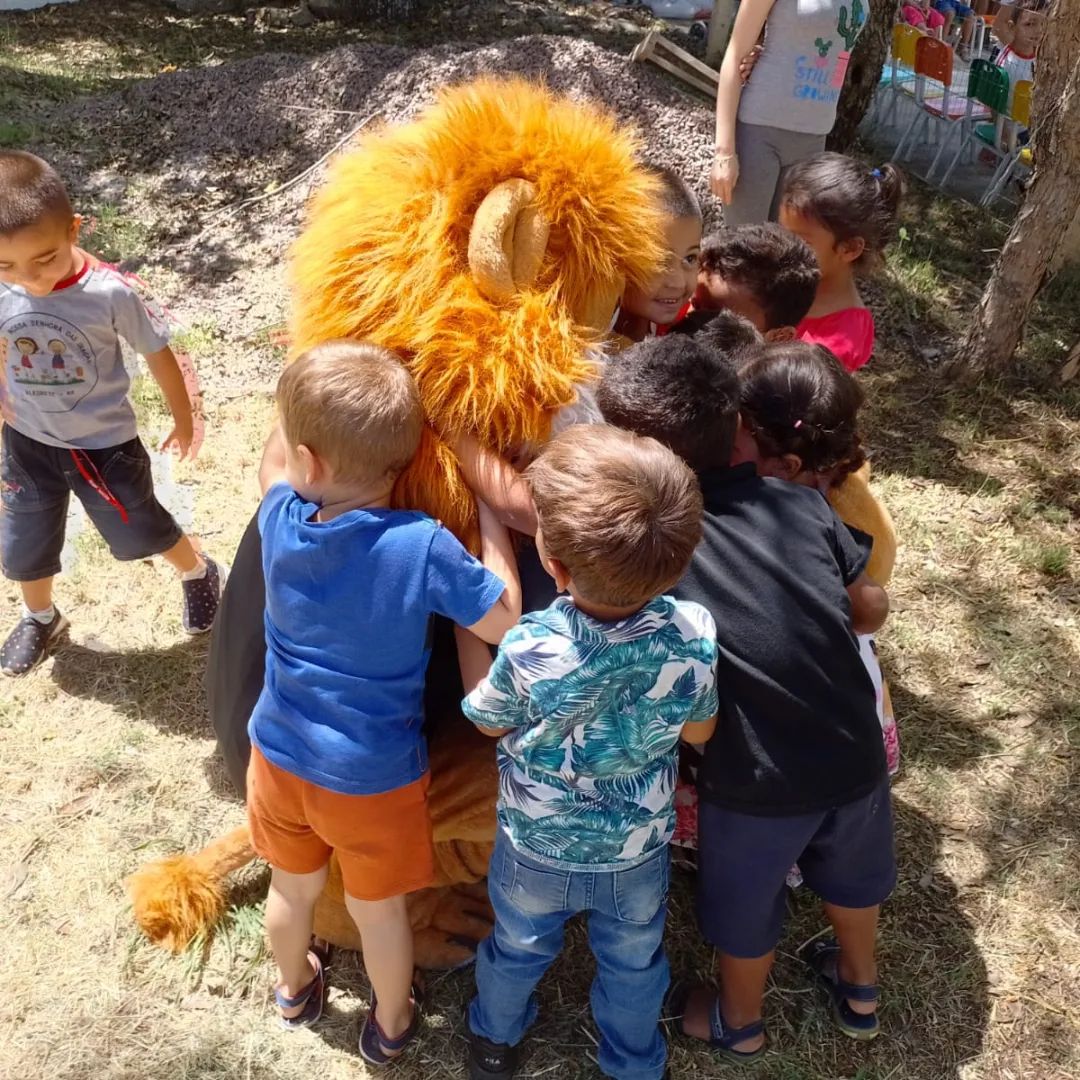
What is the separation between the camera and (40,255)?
8.63 ft

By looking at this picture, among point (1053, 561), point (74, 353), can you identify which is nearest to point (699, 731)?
point (74, 353)

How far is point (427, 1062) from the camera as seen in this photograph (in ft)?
7.38

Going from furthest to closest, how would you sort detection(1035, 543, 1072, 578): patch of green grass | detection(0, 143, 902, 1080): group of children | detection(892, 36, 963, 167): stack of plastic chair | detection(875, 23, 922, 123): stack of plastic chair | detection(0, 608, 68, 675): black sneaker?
detection(875, 23, 922, 123): stack of plastic chair, detection(892, 36, 963, 167): stack of plastic chair, detection(1035, 543, 1072, 578): patch of green grass, detection(0, 608, 68, 675): black sneaker, detection(0, 143, 902, 1080): group of children

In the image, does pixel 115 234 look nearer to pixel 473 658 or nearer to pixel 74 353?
pixel 74 353

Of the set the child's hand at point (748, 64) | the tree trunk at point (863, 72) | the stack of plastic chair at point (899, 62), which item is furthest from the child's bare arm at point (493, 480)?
the stack of plastic chair at point (899, 62)

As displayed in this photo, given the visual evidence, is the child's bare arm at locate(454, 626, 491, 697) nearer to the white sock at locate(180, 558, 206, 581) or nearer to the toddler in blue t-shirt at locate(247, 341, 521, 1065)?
the toddler in blue t-shirt at locate(247, 341, 521, 1065)

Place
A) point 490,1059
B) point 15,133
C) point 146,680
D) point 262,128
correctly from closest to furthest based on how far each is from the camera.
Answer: point 490,1059 → point 146,680 → point 262,128 → point 15,133

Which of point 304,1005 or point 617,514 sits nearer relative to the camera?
point 617,514

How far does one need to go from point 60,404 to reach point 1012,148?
271 inches

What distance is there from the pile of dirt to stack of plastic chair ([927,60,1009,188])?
2570mm


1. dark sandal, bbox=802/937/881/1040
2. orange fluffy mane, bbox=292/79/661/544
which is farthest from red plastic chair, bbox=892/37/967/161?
dark sandal, bbox=802/937/881/1040

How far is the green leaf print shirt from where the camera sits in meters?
1.72

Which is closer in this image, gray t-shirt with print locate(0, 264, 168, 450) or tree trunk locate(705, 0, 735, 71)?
gray t-shirt with print locate(0, 264, 168, 450)

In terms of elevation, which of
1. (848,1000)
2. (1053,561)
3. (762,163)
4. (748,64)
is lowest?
(848,1000)
